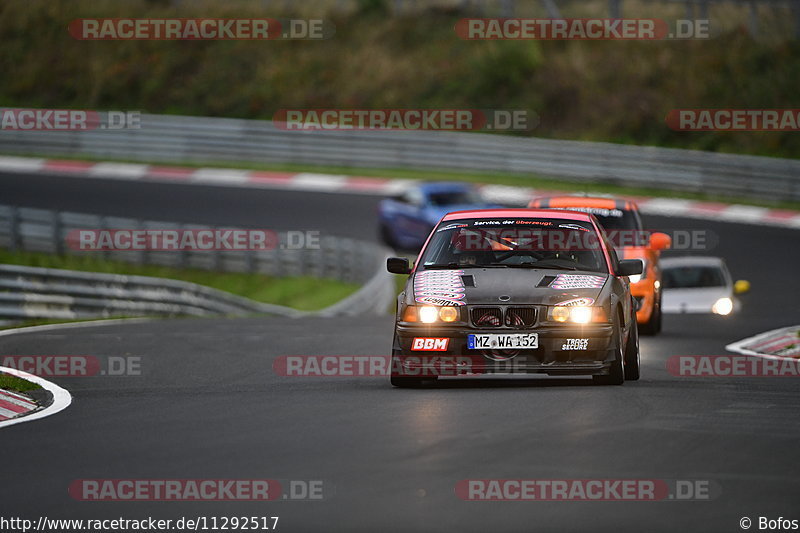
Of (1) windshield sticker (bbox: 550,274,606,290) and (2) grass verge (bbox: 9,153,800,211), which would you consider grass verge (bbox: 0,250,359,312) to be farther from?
(1) windshield sticker (bbox: 550,274,606,290)

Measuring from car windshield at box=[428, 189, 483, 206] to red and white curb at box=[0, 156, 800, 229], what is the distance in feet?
3.02

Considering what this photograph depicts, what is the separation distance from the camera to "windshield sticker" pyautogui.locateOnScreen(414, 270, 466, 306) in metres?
11.7

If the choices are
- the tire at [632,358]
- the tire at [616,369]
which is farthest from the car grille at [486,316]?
the tire at [632,358]

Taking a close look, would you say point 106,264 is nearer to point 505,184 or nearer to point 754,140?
point 505,184

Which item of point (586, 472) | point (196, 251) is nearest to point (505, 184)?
point (196, 251)

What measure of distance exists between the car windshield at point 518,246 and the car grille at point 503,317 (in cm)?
70

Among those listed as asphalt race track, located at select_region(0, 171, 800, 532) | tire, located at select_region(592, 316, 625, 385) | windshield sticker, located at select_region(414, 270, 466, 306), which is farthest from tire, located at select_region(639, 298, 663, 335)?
windshield sticker, located at select_region(414, 270, 466, 306)

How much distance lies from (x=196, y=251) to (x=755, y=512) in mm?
24211

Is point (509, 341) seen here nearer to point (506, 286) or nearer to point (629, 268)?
point (506, 286)

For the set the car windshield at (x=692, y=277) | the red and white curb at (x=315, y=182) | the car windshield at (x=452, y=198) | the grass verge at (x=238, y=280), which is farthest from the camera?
the red and white curb at (x=315, y=182)

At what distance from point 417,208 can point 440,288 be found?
18241mm

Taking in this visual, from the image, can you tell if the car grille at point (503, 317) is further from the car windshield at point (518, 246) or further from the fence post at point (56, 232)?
the fence post at point (56, 232)

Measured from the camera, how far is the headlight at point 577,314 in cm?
1162

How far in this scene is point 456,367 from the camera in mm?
11625
